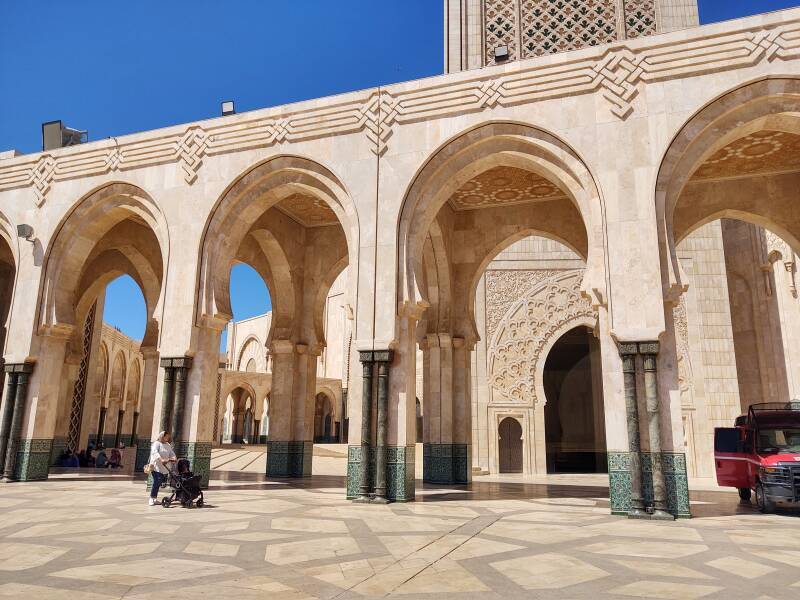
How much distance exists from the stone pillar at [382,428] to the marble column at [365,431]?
0.09 meters

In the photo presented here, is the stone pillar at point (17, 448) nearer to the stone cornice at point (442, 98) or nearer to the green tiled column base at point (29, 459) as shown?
the green tiled column base at point (29, 459)

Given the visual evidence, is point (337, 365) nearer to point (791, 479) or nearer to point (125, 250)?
point (125, 250)

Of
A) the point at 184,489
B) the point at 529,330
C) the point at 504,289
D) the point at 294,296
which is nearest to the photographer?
the point at 184,489

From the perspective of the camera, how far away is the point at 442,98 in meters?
7.25

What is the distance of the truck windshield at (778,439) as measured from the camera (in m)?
6.93

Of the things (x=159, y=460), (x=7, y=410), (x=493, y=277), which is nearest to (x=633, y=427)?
(x=159, y=460)

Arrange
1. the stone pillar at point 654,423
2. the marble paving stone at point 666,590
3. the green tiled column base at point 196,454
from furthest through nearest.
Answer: the green tiled column base at point 196,454
the stone pillar at point 654,423
the marble paving stone at point 666,590

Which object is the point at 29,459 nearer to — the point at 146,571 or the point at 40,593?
the point at 146,571

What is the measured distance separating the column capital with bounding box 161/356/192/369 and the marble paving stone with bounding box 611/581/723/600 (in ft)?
19.4

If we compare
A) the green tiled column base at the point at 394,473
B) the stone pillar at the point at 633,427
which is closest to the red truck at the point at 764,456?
the stone pillar at the point at 633,427

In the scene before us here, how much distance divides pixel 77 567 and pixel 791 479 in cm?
648

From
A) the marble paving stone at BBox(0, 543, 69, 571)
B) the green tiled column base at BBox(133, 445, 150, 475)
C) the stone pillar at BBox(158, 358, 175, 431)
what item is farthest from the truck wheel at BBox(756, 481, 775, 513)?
the green tiled column base at BBox(133, 445, 150, 475)

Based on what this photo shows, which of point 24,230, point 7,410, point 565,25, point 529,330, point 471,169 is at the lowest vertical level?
point 7,410

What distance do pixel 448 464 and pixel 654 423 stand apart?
4.12 metres
